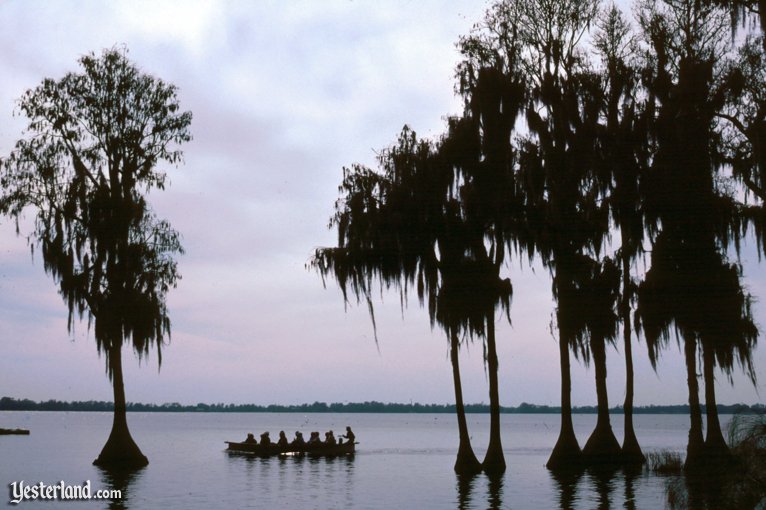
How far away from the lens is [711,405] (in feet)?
122

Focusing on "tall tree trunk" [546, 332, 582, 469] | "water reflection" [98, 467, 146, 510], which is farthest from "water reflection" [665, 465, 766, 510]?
"tall tree trunk" [546, 332, 582, 469]

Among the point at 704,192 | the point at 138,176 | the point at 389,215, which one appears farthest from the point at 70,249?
the point at 704,192

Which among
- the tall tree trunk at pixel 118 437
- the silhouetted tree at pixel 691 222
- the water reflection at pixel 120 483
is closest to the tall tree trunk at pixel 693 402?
the silhouetted tree at pixel 691 222

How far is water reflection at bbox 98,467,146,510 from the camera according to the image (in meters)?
34.2

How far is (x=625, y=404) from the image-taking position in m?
42.5

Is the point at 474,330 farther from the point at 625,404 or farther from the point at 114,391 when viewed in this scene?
the point at 114,391

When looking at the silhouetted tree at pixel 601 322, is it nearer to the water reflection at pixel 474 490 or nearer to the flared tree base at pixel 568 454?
the flared tree base at pixel 568 454

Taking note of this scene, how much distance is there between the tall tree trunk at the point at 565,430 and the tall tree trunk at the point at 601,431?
57 cm

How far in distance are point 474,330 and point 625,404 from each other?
29.3 feet

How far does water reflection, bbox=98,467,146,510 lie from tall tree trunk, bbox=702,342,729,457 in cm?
2274

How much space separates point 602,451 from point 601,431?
1032 mm

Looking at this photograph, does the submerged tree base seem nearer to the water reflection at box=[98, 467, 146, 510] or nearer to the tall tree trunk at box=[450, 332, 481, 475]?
the tall tree trunk at box=[450, 332, 481, 475]

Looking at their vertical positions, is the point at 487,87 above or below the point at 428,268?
above

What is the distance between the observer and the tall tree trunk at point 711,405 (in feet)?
121
